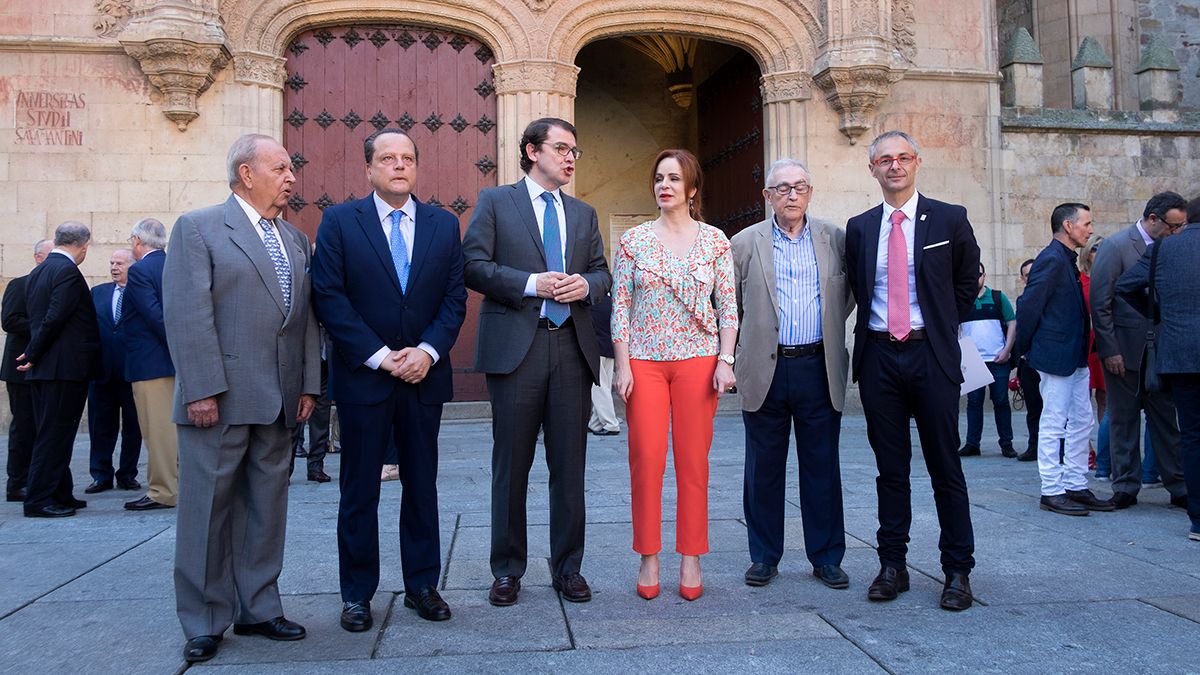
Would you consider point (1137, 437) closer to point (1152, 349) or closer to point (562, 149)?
point (1152, 349)

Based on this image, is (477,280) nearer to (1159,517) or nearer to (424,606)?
(424,606)

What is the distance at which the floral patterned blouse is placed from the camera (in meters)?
3.75

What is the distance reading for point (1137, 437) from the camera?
5.67 metres

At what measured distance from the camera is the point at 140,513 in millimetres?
5734

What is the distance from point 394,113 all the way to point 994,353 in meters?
6.90

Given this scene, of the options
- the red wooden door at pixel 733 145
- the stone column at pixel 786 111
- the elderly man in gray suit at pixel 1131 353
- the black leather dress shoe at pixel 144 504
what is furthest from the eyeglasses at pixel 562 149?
the red wooden door at pixel 733 145

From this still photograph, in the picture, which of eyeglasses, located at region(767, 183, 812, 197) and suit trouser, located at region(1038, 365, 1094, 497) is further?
suit trouser, located at region(1038, 365, 1094, 497)

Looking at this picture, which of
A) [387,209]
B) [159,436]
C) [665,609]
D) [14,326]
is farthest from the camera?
[14,326]

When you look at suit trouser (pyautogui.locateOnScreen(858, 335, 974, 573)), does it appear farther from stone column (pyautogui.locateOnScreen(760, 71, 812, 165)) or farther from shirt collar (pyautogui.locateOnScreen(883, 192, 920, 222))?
stone column (pyautogui.locateOnScreen(760, 71, 812, 165))

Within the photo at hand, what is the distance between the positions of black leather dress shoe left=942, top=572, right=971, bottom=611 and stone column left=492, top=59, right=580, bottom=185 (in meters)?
7.98

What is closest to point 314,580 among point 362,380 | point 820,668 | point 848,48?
point 362,380

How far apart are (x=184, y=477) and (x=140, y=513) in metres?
2.93

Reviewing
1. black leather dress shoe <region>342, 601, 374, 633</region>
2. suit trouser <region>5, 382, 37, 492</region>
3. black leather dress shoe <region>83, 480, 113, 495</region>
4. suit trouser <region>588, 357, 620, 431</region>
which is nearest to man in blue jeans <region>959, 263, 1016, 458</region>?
suit trouser <region>588, 357, 620, 431</region>

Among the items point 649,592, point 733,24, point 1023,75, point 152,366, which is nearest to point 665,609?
point 649,592
